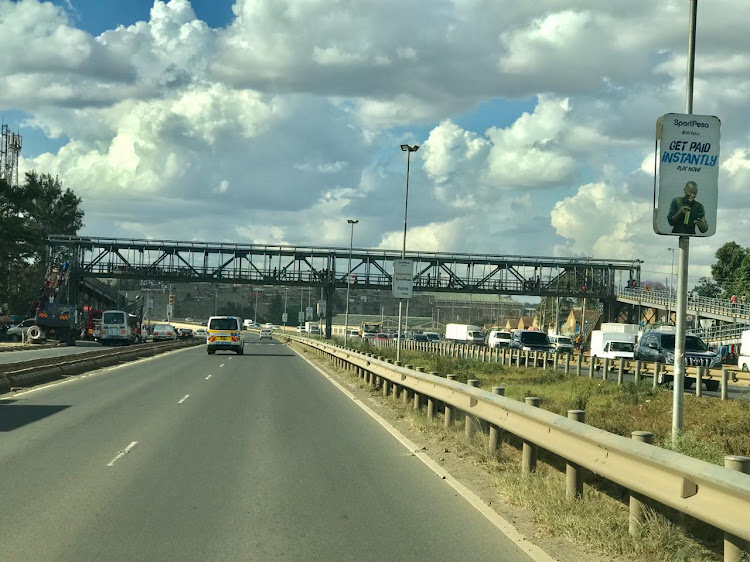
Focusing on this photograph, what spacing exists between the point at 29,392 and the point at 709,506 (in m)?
19.9

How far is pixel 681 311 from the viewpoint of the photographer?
1080cm

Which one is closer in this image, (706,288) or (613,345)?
(613,345)

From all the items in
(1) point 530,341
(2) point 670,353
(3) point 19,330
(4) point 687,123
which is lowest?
(3) point 19,330

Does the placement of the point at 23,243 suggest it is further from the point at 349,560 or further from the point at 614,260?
the point at 349,560

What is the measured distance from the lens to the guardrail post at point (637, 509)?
24.8ft

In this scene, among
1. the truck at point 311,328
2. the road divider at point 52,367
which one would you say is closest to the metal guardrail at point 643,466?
the road divider at point 52,367

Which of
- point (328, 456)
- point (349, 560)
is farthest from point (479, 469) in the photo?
point (349, 560)

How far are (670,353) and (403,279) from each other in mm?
10546

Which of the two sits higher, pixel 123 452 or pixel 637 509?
pixel 637 509

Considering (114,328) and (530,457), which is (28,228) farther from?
(530,457)

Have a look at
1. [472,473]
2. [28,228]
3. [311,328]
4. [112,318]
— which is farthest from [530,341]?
[311,328]

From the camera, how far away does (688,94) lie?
11.2 m

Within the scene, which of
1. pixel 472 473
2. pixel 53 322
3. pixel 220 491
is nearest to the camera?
pixel 220 491

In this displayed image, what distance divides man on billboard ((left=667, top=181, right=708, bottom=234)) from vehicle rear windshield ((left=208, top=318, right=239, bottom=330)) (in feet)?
146
